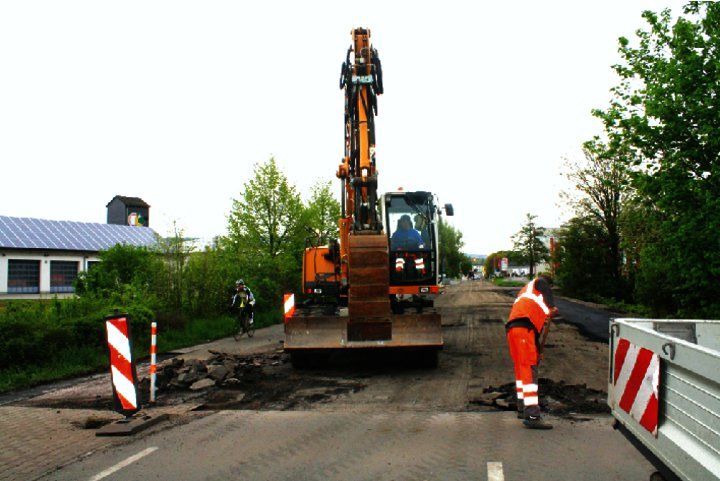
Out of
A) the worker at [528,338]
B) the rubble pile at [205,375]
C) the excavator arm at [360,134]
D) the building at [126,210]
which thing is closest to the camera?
the worker at [528,338]

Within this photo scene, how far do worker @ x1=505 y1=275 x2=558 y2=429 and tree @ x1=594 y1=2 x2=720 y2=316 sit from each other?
10898 millimetres

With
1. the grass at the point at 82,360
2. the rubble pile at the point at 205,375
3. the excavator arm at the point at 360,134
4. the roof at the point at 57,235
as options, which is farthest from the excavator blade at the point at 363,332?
the roof at the point at 57,235

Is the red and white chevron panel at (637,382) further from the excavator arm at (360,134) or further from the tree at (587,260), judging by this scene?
the tree at (587,260)

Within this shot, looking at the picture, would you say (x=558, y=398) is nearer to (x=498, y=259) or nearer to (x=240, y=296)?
(x=240, y=296)

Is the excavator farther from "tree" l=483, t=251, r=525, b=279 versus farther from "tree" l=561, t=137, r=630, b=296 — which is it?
"tree" l=483, t=251, r=525, b=279

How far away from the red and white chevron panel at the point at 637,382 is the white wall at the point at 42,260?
40.4 meters

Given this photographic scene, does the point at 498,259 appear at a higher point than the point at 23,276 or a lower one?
higher

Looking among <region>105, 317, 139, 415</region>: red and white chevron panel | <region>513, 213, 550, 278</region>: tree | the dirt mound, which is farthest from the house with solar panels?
<region>513, 213, 550, 278</region>: tree

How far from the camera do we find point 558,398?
839cm

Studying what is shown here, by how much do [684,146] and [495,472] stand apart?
1503cm

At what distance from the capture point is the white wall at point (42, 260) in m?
42.8

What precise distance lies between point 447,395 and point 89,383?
6.32 meters

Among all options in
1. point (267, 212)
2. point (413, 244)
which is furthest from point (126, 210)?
point (413, 244)

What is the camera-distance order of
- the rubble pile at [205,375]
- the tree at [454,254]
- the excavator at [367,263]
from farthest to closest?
the tree at [454,254] → the excavator at [367,263] → the rubble pile at [205,375]
